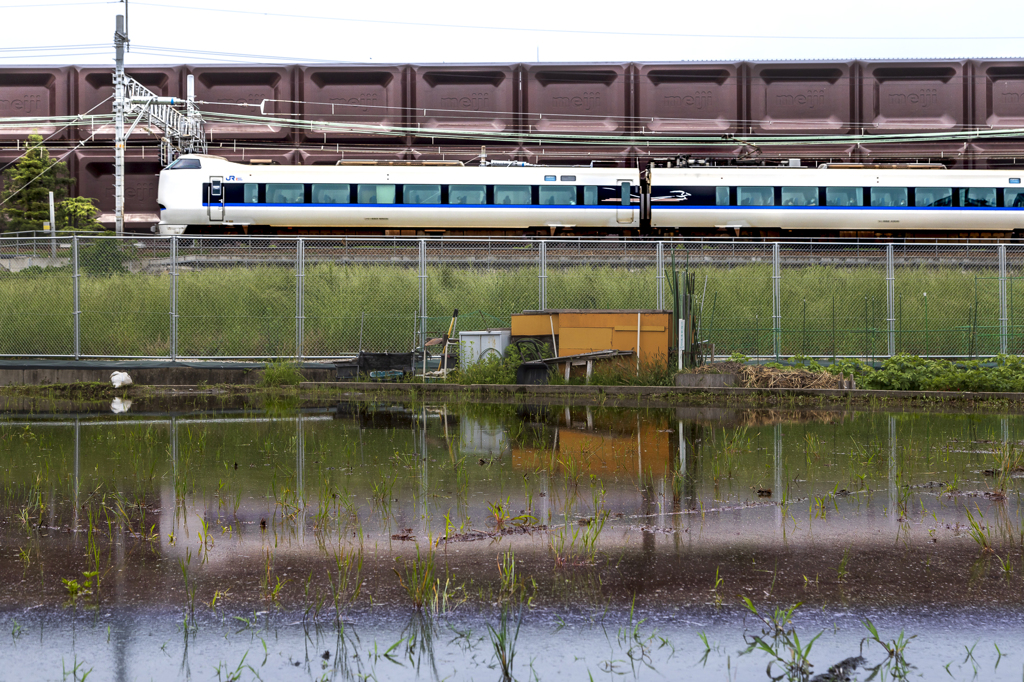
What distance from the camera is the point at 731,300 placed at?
19219 mm

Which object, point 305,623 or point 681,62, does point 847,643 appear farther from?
point 681,62

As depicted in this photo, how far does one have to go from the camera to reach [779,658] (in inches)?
156

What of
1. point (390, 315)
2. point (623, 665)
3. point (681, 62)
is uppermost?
point (681, 62)

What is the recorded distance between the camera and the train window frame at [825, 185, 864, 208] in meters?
28.8

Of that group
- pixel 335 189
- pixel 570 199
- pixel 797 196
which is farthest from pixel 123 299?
pixel 797 196

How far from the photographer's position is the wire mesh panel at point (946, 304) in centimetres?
1855

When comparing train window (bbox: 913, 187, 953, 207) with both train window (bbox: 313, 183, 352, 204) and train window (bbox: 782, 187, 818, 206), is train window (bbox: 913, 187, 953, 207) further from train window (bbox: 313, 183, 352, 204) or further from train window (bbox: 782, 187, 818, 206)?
train window (bbox: 313, 183, 352, 204)

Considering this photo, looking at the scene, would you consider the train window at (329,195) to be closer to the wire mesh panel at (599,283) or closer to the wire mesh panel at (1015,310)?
the wire mesh panel at (599,283)

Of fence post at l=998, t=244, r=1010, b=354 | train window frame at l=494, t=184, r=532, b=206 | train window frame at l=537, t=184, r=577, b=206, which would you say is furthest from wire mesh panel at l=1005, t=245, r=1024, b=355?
train window frame at l=494, t=184, r=532, b=206

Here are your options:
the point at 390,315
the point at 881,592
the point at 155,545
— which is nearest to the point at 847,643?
the point at 881,592

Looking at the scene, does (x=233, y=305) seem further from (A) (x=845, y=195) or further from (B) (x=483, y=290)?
→ (A) (x=845, y=195)

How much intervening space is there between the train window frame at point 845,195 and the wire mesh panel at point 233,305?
59.2 feet

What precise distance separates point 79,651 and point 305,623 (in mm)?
999

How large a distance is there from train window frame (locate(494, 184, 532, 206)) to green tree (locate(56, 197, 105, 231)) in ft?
59.4
